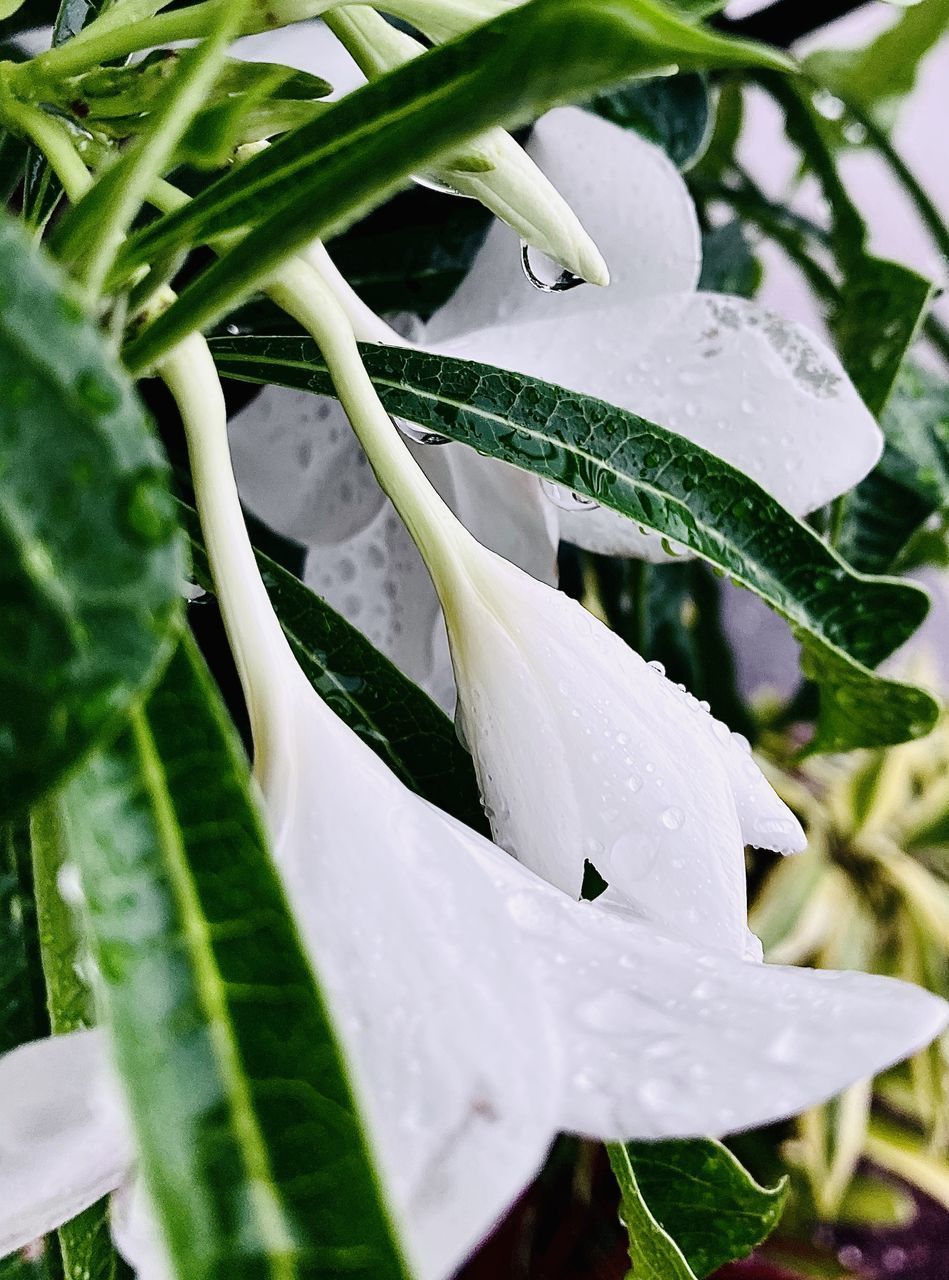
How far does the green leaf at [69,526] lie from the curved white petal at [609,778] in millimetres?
136

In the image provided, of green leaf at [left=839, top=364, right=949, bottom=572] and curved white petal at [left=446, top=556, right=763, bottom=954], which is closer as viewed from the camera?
curved white petal at [left=446, top=556, right=763, bottom=954]

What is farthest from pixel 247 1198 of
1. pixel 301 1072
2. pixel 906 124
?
pixel 906 124

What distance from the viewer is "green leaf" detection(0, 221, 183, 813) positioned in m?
0.13

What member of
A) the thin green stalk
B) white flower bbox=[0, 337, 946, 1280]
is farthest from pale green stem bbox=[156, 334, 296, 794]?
Answer: the thin green stalk

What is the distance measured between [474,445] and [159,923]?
17 centimetres

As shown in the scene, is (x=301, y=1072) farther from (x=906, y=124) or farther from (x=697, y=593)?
(x=906, y=124)

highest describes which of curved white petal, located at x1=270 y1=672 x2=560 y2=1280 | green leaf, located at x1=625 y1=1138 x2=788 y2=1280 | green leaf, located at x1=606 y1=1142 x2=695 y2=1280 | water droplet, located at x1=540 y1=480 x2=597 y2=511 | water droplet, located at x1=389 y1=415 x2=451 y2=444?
water droplet, located at x1=389 y1=415 x2=451 y2=444

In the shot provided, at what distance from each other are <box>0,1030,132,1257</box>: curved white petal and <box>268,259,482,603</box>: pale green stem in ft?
0.45

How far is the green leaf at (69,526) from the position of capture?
0.44ft

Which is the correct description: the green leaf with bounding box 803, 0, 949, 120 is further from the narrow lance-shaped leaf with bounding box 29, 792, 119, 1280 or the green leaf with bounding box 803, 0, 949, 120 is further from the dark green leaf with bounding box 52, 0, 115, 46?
the narrow lance-shaped leaf with bounding box 29, 792, 119, 1280

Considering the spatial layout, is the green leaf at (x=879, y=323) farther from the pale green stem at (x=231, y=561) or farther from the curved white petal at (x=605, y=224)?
the pale green stem at (x=231, y=561)

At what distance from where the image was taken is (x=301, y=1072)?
17 cm

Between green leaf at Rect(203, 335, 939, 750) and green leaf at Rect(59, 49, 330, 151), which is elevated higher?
green leaf at Rect(59, 49, 330, 151)

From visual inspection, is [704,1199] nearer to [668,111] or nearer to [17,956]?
[17,956]
